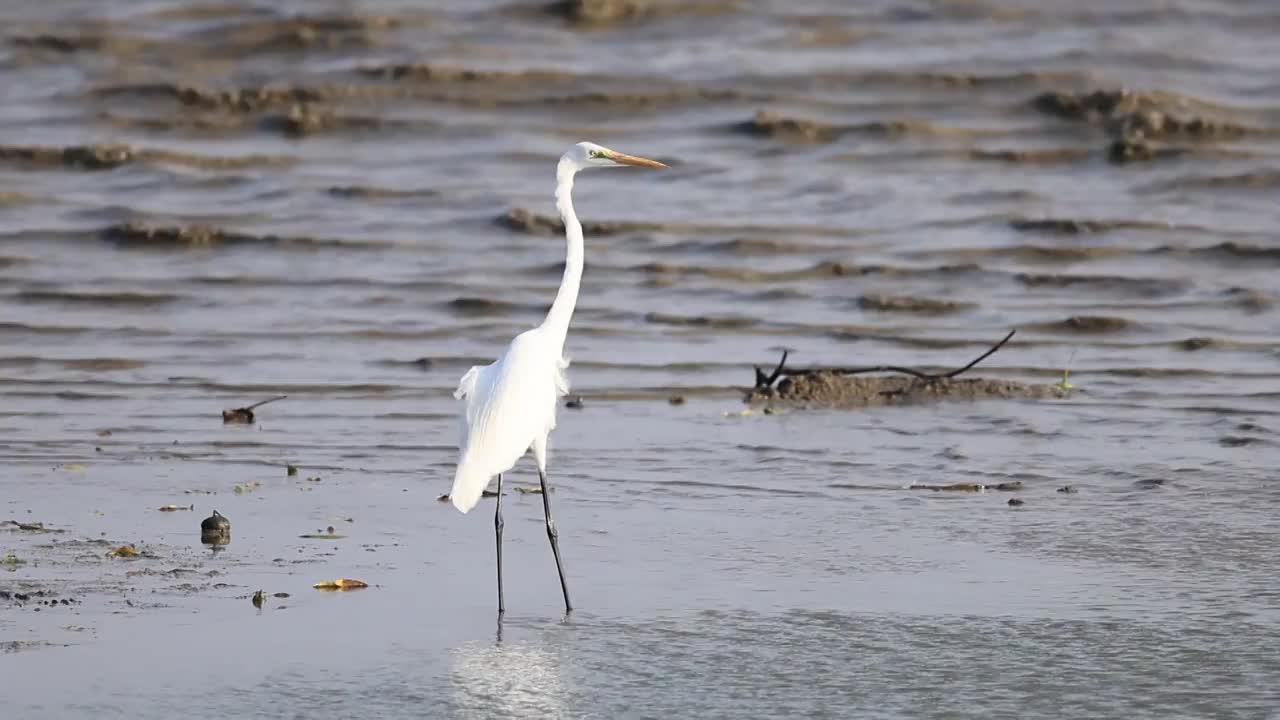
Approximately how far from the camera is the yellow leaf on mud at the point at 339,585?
5.51m

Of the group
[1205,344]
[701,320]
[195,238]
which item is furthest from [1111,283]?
[195,238]

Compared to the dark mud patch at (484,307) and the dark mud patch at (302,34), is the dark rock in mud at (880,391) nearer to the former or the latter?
the dark mud patch at (484,307)

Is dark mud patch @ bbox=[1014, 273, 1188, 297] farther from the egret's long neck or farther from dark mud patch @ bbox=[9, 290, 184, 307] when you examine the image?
the egret's long neck

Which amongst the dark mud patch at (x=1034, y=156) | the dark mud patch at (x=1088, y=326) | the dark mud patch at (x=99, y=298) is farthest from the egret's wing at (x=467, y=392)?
the dark mud patch at (x=1034, y=156)

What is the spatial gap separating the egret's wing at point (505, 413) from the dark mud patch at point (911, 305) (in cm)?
615

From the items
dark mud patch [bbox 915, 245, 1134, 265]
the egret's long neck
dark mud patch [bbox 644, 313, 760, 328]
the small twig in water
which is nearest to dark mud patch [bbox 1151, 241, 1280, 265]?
dark mud patch [bbox 915, 245, 1134, 265]

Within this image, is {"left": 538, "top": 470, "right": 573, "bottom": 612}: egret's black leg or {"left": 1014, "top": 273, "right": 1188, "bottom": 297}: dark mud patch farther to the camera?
{"left": 1014, "top": 273, "right": 1188, "bottom": 297}: dark mud patch

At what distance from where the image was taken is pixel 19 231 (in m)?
13.9

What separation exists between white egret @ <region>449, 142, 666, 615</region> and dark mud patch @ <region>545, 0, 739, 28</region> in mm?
13216

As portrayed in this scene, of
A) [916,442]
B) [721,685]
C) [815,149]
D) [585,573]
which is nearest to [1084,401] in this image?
[916,442]

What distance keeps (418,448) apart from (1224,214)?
816cm

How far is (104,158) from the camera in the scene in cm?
1591

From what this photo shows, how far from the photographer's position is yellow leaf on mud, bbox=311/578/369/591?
551 centimetres

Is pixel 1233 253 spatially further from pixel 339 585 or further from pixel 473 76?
pixel 339 585
